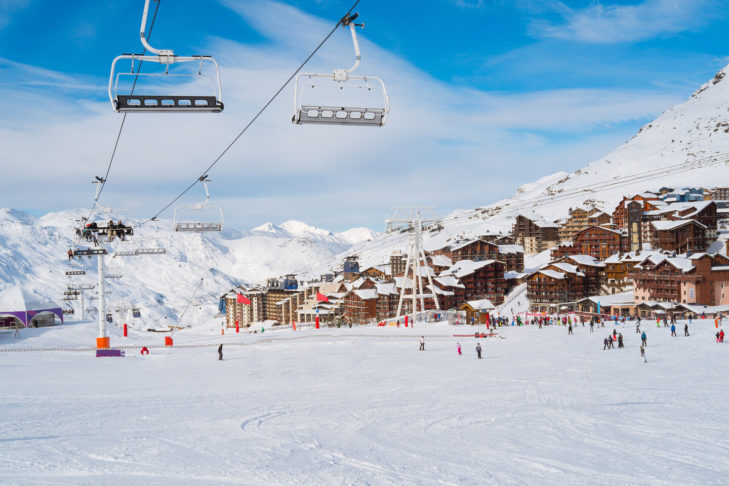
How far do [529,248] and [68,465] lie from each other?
118364 mm

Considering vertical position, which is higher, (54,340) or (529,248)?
(529,248)

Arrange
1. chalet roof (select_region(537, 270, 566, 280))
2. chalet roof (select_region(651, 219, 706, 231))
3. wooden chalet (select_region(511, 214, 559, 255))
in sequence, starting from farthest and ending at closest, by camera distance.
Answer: wooden chalet (select_region(511, 214, 559, 255)) → chalet roof (select_region(651, 219, 706, 231)) → chalet roof (select_region(537, 270, 566, 280))

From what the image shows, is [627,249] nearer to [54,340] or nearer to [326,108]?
[54,340]

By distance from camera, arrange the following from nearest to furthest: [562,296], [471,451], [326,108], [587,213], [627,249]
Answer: [326,108] → [471,451] → [562,296] → [627,249] → [587,213]

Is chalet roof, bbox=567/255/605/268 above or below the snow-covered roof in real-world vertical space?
above

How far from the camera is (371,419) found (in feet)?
56.8

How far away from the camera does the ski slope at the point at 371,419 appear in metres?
11.5

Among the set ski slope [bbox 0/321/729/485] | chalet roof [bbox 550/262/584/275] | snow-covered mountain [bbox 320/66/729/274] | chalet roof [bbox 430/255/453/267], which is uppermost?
snow-covered mountain [bbox 320/66/729/274]

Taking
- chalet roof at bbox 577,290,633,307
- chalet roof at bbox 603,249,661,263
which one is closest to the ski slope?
chalet roof at bbox 577,290,633,307

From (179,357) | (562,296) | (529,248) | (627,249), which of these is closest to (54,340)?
(179,357)

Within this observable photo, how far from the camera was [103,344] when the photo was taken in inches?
1419

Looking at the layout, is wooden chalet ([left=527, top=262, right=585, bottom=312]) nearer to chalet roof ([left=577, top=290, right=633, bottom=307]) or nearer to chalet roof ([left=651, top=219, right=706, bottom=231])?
chalet roof ([left=577, top=290, right=633, bottom=307])

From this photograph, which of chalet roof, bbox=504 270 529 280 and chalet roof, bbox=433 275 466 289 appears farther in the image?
chalet roof, bbox=504 270 529 280

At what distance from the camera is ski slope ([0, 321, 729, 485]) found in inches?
453
